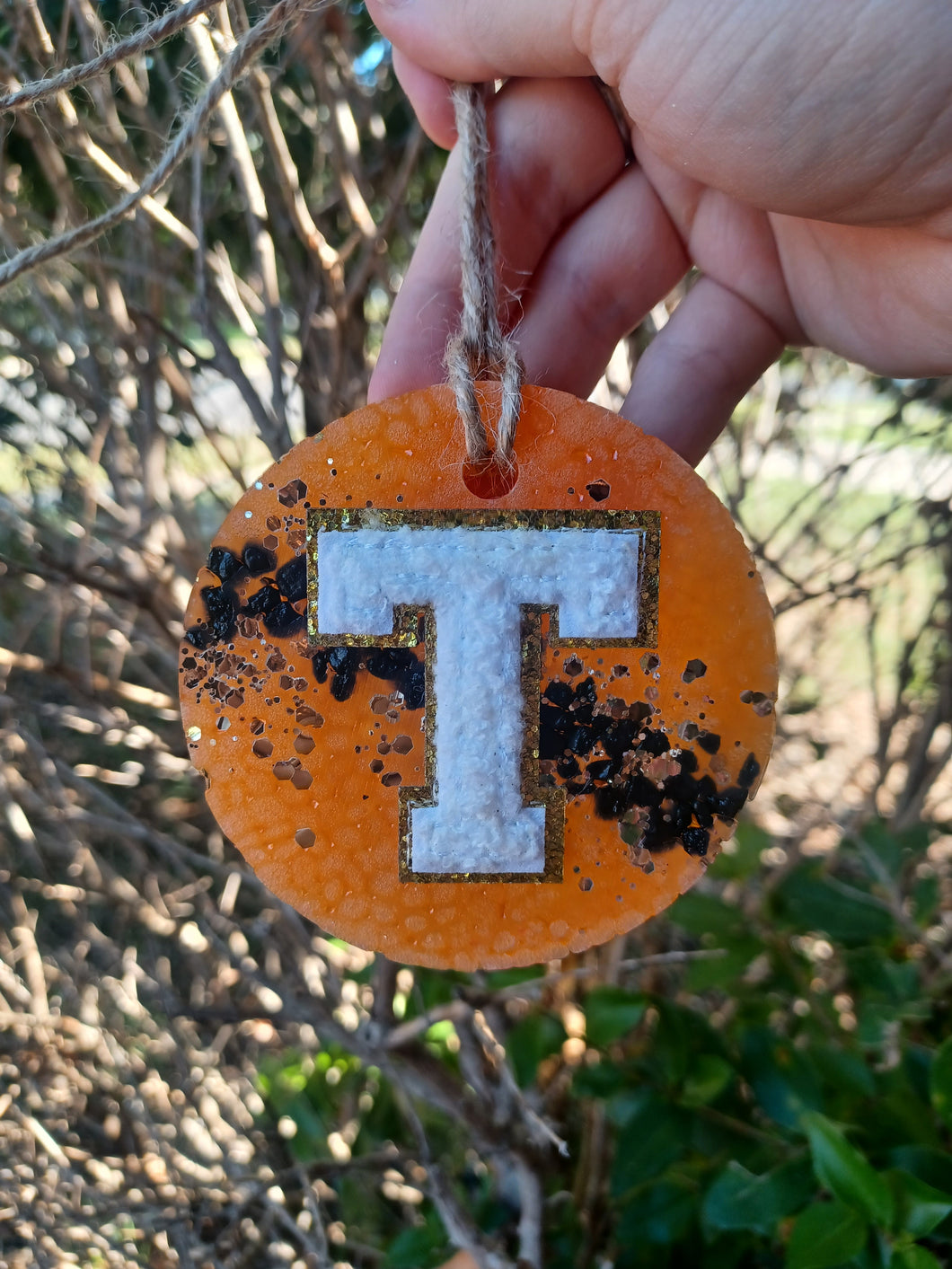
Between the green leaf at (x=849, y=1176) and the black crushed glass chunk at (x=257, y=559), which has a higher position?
the black crushed glass chunk at (x=257, y=559)

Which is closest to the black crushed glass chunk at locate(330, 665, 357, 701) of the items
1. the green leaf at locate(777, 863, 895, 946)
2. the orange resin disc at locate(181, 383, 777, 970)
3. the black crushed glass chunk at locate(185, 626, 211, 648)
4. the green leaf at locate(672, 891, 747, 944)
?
the orange resin disc at locate(181, 383, 777, 970)

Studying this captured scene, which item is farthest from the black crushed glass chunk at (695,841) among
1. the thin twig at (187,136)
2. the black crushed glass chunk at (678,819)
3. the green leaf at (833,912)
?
the thin twig at (187,136)

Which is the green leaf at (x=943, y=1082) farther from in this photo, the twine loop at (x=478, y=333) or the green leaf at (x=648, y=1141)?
the twine loop at (x=478, y=333)

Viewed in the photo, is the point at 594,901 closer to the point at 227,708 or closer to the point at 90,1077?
the point at 227,708

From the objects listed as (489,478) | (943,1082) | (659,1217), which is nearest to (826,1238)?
(943,1082)

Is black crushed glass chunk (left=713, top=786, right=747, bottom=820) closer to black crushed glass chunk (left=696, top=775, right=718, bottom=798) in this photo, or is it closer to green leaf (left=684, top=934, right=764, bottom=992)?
black crushed glass chunk (left=696, top=775, right=718, bottom=798)

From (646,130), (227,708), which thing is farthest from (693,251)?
(227,708)
